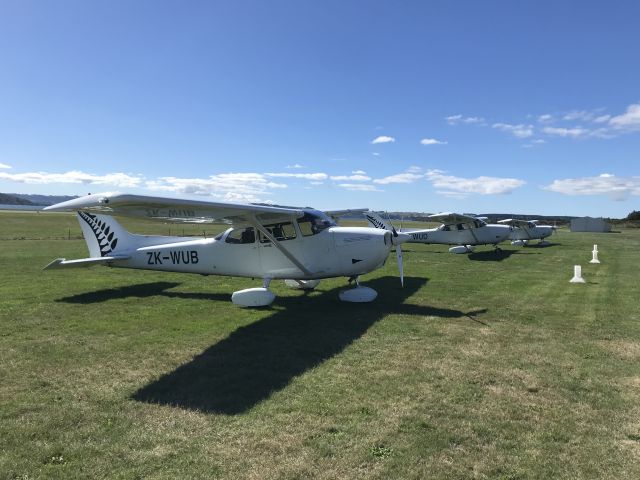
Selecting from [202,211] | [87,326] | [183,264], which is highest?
[202,211]

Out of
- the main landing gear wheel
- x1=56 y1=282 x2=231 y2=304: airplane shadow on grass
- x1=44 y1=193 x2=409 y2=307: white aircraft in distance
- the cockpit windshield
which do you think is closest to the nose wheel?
x1=44 y1=193 x2=409 y2=307: white aircraft in distance

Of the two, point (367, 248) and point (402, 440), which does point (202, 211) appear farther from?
point (402, 440)

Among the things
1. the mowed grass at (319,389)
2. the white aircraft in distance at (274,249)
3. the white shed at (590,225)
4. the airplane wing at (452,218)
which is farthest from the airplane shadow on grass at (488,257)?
the white shed at (590,225)

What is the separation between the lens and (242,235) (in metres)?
10.5

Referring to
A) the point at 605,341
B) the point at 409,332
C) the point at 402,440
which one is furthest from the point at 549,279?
the point at 402,440

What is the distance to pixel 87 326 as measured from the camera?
7902 mm

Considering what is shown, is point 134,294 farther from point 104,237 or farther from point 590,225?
point 590,225

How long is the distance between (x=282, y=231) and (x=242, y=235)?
3.69 feet

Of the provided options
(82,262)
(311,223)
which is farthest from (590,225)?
(82,262)

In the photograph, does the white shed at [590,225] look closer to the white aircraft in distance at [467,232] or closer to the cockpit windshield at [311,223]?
the white aircraft in distance at [467,232]

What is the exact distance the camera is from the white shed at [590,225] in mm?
72750

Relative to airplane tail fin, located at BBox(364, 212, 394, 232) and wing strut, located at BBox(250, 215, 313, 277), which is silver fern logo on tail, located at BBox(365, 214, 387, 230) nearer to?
airplane tail fin, located at BBox(364, 212, 394, 232)

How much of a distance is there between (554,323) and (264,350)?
18.3 ft

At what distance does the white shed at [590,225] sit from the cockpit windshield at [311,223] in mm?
77911
